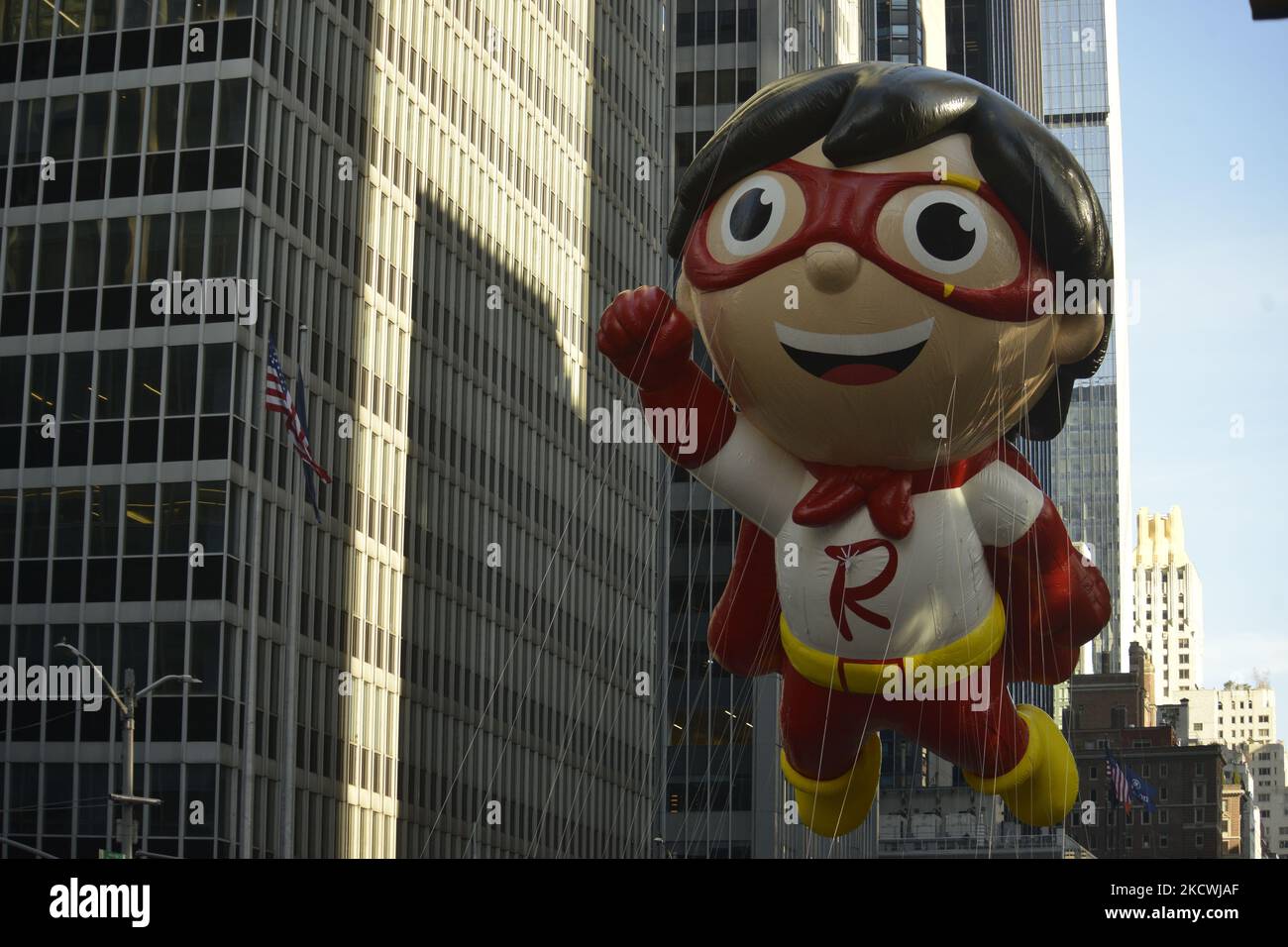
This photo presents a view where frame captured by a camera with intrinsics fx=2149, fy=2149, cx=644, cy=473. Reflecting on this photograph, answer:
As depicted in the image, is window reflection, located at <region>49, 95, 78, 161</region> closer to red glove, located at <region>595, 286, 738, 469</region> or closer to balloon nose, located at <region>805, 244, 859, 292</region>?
red glove, located at <region>595, 286, 738, 469</region>

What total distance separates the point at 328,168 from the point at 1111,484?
450 feet

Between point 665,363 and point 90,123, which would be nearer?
point 665,363

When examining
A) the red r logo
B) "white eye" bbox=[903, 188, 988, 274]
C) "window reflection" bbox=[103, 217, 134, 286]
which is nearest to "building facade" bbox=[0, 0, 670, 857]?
"window reflection" bbox=[103, 217, 134, 286]

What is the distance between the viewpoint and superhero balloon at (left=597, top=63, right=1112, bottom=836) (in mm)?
15414

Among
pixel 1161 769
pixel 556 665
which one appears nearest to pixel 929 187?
pixel 556 665

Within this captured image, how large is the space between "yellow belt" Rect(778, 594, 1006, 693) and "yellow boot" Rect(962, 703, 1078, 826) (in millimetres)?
893

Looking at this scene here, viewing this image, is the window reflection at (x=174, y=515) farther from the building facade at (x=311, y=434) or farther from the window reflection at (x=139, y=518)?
the window reflection at (x=139, y=518)

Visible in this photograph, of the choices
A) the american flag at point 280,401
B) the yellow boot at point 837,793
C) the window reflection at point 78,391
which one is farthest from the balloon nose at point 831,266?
the window reflection at point 78,391

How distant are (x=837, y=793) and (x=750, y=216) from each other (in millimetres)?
4713

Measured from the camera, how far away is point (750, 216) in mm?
15688

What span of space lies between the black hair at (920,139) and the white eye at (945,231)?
1.06ft

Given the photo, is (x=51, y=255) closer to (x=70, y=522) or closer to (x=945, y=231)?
(x=70, y=522)

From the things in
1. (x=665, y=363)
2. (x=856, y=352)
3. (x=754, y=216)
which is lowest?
Result: (x=856, y=352)

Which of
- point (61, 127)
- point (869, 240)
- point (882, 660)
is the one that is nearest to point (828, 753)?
point (882, 660)
